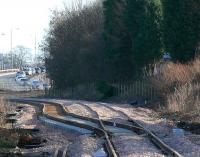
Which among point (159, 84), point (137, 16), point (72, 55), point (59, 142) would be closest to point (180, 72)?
point (159, 84)

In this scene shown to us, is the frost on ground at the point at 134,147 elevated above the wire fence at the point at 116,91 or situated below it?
below

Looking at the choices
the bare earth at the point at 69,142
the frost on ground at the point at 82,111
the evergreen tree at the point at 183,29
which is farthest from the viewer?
the evergreen tree at the point at 183,29

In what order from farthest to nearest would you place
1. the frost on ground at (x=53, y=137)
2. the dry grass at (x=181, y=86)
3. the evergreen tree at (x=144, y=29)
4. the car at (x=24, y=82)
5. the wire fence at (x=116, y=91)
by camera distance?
the car at (x=24, y=82) → the evergreen tree at (x=144, y=29) → the wire fence at (x=116, y=91) → the dry grass at (x=181, y=86) → the frost on ground at (x=53, y=137)

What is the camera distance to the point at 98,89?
185ft

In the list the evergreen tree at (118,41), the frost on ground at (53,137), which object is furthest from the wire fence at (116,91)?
the frost on ground at (53,137)

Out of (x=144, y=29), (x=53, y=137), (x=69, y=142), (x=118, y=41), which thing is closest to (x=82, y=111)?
(x=53, y=137)

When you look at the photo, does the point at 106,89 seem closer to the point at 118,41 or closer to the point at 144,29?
the point at 118,41

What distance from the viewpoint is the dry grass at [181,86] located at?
30302 millimetres

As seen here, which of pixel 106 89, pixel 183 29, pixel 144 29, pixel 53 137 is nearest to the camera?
pixel 53 137

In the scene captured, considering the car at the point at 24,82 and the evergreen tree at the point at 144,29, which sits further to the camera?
the car at the point at 24,82

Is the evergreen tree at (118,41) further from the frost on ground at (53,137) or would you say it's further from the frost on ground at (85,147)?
the frost on ground at (85,147)

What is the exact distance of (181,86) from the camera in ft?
116

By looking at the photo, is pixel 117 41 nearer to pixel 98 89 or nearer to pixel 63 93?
pixel 98 89

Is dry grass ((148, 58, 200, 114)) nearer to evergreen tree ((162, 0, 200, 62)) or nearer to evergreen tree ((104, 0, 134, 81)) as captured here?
evergreen tree ((162, 0, 200, 62))
